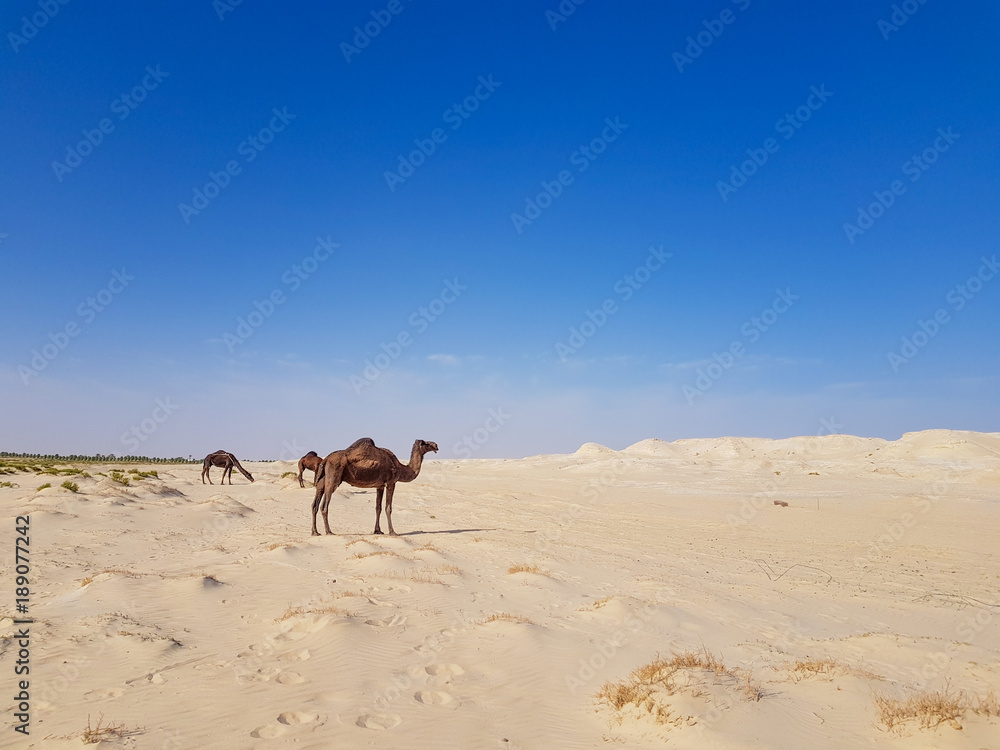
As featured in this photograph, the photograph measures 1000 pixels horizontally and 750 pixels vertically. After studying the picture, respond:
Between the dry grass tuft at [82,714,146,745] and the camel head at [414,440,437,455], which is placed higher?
the camel head at [414,440,437,455]

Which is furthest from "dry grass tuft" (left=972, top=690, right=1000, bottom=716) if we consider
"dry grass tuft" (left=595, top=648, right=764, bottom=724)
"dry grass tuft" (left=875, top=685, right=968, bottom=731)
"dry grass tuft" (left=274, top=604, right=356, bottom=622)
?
"dry grass tuft" (left=274, top=604, right=356, bottom=622)

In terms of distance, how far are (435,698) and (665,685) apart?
266 cm

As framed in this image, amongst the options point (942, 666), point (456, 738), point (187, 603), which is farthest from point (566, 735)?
point (187, 603)

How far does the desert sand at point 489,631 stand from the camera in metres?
5.73

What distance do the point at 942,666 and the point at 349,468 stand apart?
48.7 ft

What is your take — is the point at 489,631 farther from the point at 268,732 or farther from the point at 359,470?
the point at 359,470

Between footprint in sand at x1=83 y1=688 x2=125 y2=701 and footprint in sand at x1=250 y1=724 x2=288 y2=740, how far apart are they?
1.90 metres

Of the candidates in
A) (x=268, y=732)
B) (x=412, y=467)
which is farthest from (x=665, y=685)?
(x=412, y=467)

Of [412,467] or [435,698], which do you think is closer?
[435,698]

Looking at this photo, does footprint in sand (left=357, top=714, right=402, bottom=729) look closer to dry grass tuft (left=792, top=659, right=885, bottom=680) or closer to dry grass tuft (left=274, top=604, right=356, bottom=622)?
dry grass tuft (left=274, top=604, right=356, bottom=622)

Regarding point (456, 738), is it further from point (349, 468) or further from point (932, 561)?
point (932, 561)

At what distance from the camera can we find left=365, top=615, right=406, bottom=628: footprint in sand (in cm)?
896

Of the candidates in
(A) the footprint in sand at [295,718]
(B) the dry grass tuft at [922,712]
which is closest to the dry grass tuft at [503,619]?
(A) the footprint in sand at [295,718]

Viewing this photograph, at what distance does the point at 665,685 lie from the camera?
6.23 metres
